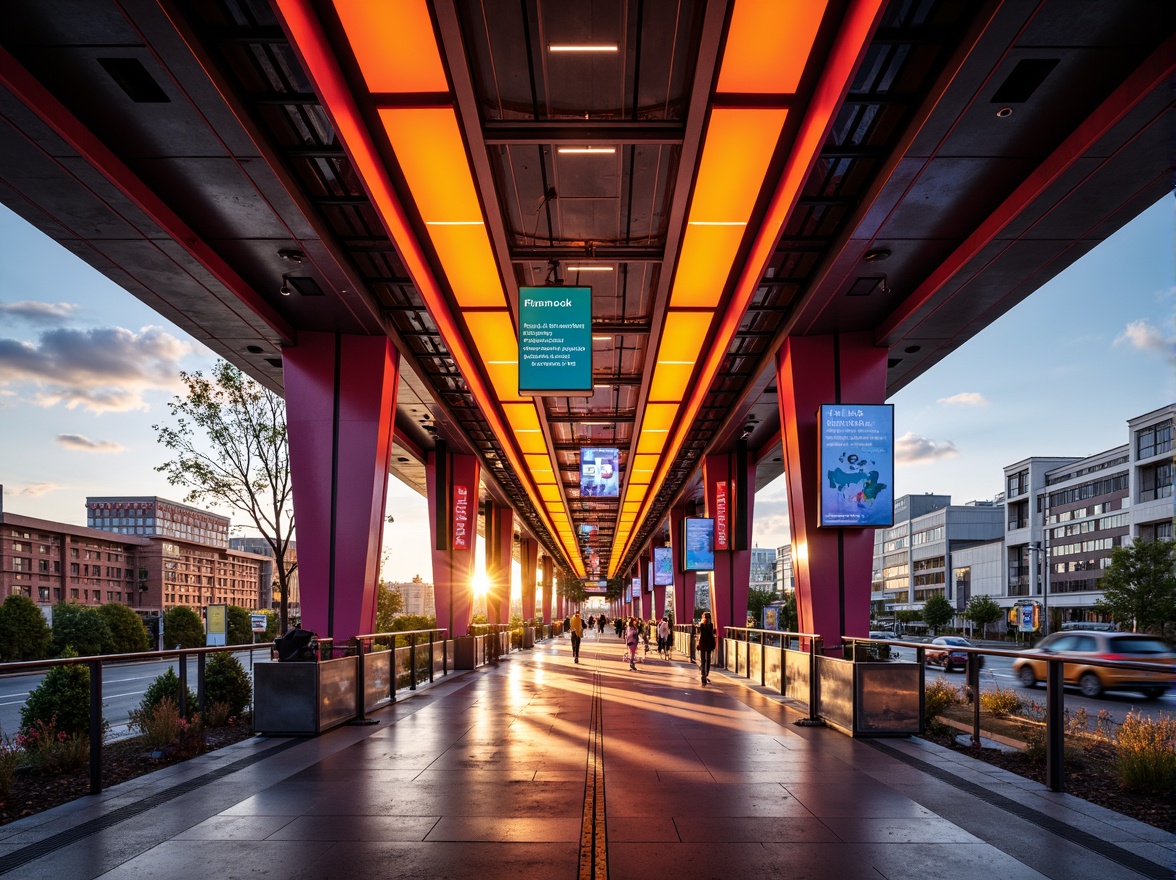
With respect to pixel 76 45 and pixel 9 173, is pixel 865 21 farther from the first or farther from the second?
pixel 9 173

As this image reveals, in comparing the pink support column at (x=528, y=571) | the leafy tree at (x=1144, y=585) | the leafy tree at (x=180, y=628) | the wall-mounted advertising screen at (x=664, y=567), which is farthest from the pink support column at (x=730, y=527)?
the leafy tree at (x=180, y=628)

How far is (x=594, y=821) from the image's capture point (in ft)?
22.6

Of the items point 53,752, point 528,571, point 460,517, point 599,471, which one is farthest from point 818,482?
point 528,571

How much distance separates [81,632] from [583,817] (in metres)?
45.1

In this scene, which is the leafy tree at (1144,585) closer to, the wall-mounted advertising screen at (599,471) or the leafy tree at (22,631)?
the wall-mounted advertising screen at (599,471)

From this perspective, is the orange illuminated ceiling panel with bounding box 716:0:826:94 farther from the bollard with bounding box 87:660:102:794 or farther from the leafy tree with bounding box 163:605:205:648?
the leafy tree with bounding box 163:605:205:648

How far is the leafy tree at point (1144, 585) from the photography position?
144 feet

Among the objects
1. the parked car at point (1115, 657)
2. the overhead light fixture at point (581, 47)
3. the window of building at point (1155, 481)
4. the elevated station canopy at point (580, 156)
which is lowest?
the parked car at point (1115, 657)

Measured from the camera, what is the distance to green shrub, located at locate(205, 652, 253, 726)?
39.7ft

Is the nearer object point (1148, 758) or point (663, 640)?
point (1148, 758)

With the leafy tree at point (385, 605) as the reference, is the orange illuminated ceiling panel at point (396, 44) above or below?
above

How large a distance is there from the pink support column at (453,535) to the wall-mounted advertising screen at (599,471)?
490cm

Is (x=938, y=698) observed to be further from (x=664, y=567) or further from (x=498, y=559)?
(x=498, y=559)

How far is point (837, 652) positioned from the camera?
14.9m
